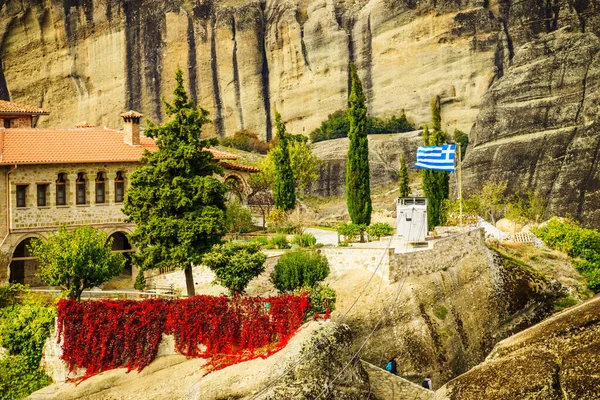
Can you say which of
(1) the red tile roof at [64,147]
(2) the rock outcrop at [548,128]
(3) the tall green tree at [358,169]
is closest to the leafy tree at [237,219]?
(1) the red tile roof at [64,147]

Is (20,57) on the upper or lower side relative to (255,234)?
upper

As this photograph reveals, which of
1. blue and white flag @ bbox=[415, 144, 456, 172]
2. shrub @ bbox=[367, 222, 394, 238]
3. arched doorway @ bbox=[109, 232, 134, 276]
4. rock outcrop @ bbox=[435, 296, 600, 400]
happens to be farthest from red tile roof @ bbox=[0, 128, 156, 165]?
rock outcrop @ bbox=[435, 296, 600, 400]

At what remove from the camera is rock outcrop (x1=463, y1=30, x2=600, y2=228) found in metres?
62.1

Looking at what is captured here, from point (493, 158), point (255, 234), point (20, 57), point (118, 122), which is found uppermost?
point (20, 57)

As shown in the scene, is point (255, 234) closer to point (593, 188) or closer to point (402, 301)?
point (402, 301)

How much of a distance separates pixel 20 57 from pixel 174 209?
54.8m

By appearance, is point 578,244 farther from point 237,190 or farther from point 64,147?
point 64,147

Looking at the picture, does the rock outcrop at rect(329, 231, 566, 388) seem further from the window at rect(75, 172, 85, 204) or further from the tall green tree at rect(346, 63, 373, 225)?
the window at rect(75, 172, 85, 204)

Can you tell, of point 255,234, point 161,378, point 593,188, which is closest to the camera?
point 161,378

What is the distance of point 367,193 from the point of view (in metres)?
40.1

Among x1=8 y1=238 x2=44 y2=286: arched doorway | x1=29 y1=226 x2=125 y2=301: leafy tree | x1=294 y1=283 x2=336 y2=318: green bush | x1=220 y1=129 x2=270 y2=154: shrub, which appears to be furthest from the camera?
x1=220 y1=129 x2=270 y2=154: shrub

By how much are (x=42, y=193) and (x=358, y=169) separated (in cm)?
1379

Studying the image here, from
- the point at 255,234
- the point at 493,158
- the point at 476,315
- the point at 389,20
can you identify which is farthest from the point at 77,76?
the point at 476,315

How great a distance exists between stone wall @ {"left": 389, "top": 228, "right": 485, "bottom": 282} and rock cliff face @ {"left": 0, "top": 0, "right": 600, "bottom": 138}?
1732 inches
